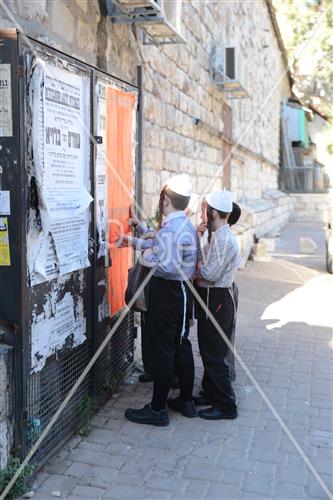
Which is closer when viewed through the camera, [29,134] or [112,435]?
[29,134]

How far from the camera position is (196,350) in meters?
5.57

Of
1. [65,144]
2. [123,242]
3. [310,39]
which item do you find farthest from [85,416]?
[310,39]

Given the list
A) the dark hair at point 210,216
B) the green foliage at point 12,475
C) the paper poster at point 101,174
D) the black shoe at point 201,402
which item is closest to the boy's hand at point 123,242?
the paper poster at point 101,174

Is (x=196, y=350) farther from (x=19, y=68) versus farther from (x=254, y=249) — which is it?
(x=254, y=249)

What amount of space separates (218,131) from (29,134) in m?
7.89

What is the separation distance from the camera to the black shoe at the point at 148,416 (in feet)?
12.7

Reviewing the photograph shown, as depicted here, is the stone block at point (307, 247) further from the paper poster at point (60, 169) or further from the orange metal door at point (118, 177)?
the paper poster at point (60, 169)

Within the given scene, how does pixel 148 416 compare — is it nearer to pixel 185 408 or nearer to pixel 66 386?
pixel 185 408

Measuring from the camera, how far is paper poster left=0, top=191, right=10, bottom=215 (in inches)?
112

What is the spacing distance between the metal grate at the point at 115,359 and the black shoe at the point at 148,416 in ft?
0.92

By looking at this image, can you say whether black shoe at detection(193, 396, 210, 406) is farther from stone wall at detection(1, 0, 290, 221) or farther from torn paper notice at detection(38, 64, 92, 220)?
stone wall at detection(1, 0, 290, 221)

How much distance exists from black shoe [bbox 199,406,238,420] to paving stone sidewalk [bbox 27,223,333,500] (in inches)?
2.0

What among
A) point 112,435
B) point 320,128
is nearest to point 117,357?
point 112,435

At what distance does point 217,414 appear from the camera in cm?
402
